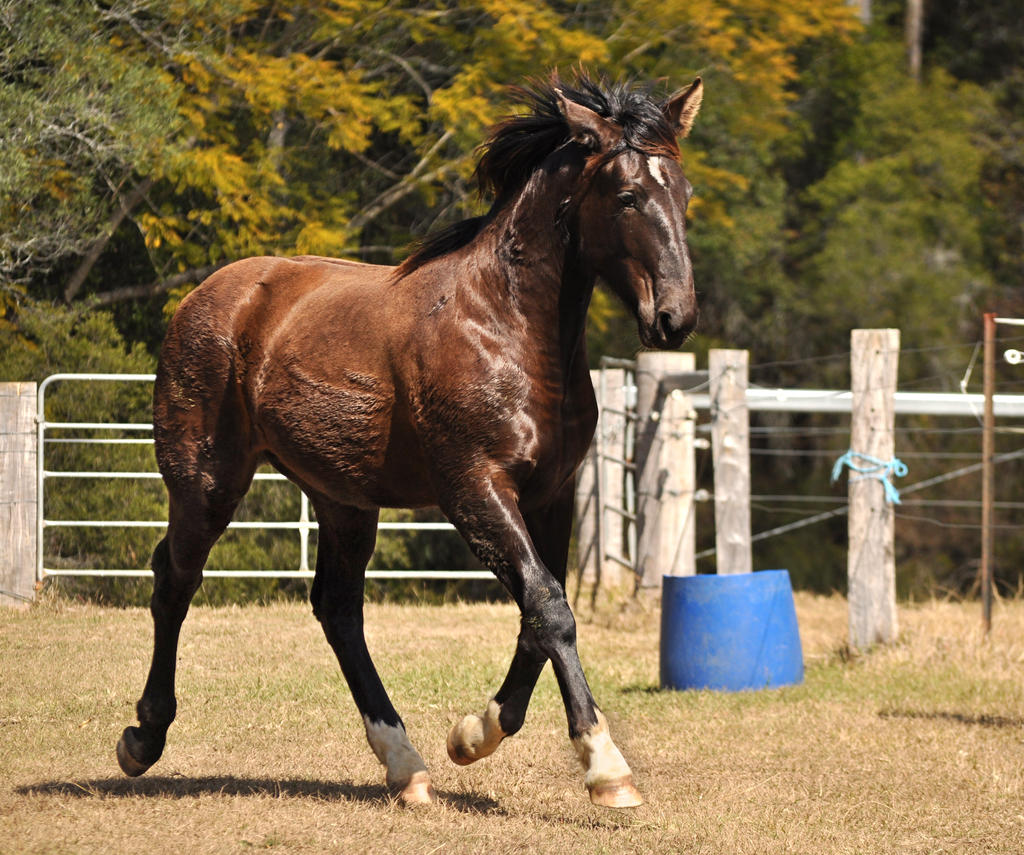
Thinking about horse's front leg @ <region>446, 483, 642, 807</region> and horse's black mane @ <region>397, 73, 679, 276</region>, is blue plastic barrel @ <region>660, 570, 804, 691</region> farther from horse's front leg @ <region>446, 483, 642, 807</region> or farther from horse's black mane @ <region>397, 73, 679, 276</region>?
horse's black mane @ <region>397, 73, 679, 276</region>

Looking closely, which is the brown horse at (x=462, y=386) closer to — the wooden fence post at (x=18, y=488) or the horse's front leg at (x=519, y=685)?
the horse's front leg at (x=519, y=685)

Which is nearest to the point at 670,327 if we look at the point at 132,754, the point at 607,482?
the point at 132,754

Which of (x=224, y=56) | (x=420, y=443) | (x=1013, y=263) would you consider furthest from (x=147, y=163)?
(x=1013, y=263)

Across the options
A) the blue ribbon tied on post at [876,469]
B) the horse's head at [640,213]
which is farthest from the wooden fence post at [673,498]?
the horse's head at [640,213]

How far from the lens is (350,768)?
5.60 metres

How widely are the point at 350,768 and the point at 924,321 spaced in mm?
23002

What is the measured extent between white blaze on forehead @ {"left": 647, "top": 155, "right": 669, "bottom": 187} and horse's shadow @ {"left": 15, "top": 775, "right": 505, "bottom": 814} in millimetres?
2207

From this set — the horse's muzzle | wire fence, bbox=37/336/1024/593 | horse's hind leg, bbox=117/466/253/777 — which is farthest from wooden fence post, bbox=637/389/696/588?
the horse's muzzle

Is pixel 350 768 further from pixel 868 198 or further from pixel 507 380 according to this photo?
pixel 868 198

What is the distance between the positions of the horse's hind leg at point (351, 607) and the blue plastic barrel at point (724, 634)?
9.01 feet

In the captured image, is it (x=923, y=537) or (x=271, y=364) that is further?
(x=923, y=537)

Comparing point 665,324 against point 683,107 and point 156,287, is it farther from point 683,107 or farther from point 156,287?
point 156,287

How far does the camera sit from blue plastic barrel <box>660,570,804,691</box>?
7.88 m

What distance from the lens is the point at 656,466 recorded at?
35.7 ft
